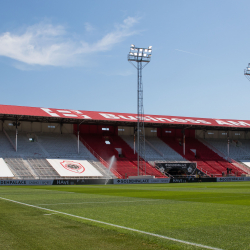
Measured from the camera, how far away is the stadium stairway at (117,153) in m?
48.4

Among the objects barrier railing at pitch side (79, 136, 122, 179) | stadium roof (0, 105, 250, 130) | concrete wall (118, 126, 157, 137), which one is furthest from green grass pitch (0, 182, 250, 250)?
concrete wall (118, 126, 157, 137)

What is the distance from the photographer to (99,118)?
5256 centimetres

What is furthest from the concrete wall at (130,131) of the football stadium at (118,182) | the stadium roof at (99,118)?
the stadium roof at (99,118)

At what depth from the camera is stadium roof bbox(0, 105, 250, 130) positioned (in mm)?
48156

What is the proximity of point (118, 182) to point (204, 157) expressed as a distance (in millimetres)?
24456

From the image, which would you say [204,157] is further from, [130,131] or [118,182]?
[118,182]

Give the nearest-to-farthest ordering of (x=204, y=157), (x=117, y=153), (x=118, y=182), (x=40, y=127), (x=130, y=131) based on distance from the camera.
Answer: (x=118, y=182), (x=117, y=153), (x=40, y=127), (x=204, y=157), (x=130, y=131)

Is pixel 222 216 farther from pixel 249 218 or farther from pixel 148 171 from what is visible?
pixel 148 171

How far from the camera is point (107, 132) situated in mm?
59844

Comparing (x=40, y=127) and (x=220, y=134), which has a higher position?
(x=40, y=127)

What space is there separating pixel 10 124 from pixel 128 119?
758 inches

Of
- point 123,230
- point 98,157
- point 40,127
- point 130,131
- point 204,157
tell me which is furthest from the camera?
point 130,131

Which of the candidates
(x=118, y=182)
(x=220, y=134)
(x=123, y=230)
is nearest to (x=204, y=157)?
(x=220, y=134)

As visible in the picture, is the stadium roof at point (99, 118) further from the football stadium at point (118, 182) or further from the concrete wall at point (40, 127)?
the concrete wall at point (40, 127)
